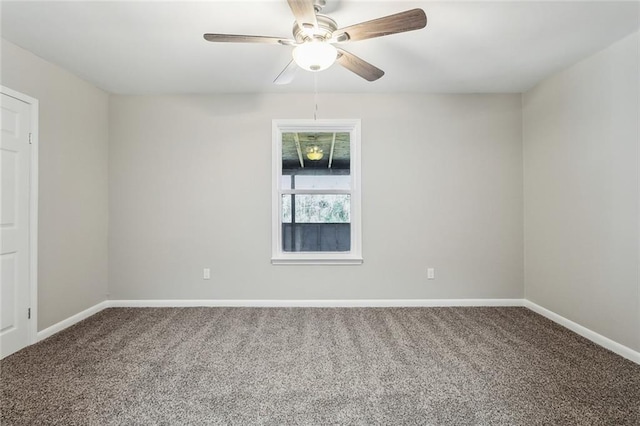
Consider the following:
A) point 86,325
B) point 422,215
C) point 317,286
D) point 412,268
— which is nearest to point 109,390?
point 86,325

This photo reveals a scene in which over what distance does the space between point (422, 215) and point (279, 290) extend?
6.05 feet

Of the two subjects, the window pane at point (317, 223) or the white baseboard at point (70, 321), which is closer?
the white baseboard at point (70, 321)

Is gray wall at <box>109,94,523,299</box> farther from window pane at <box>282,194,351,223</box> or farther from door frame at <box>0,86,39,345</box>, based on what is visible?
door frame at <box>0,86,39,345</box>

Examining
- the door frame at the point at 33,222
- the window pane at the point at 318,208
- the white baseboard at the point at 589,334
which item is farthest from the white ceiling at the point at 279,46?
the white baseboard at the point at 589,334

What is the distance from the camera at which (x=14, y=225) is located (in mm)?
2572

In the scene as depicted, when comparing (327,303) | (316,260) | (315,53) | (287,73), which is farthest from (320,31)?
(327,303)

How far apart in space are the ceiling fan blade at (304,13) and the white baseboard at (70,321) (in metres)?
3.26

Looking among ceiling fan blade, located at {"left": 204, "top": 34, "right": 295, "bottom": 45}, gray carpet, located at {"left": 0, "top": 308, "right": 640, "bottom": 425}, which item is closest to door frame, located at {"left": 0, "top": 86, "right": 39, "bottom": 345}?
gray carpet, located at {"left": 0, "top": 308, "right": 640, "bottom": 425}

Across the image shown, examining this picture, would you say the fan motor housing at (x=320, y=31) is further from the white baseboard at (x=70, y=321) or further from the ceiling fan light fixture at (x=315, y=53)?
the white baseboard at (x=70, y=321)

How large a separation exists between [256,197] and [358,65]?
75.1 inches

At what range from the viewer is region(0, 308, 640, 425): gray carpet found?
1.77 m

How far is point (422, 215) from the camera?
145 inches

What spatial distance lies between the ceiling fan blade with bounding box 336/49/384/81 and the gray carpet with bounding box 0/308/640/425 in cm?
213

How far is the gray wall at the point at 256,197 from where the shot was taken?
367cm
